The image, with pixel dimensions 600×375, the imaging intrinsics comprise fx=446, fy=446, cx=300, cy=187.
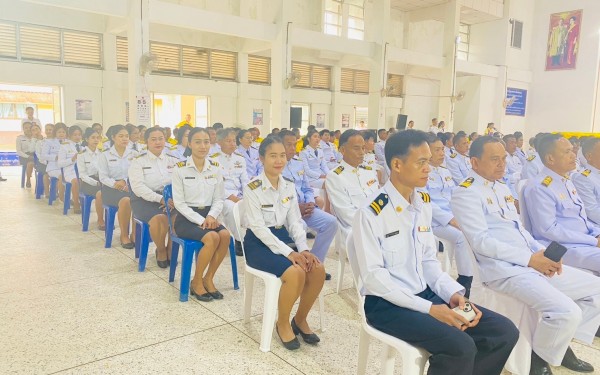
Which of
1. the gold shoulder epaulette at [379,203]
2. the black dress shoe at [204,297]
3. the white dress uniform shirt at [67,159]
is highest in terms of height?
the gold shoulder epaulette at [379,203]

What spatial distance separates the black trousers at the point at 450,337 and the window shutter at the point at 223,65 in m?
11.1

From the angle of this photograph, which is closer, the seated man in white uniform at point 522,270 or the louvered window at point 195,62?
the seated man in white uniform at point 522,270

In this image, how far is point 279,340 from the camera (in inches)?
105

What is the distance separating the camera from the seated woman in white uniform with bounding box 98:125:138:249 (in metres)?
4.57

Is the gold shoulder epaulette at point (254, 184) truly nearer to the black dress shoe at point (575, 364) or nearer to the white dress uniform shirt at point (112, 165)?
the black dress shoe at point (575, 364)

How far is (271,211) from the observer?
2916 mm

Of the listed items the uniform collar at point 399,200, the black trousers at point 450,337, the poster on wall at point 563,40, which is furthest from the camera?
the poster on wall at point 563,40

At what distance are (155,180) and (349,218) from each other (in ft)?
6.25

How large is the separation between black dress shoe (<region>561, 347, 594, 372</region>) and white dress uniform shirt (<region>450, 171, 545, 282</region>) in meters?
0.59

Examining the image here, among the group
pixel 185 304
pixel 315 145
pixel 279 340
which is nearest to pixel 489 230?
pixel 279 340

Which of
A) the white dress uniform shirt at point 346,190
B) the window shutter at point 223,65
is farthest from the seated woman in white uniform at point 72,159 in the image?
the window shutter at point 223,65

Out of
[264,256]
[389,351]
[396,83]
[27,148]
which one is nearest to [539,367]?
[389,351]

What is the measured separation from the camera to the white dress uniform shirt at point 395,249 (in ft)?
6.02

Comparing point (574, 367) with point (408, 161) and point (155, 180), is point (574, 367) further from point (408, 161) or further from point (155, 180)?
point (155, 180)
